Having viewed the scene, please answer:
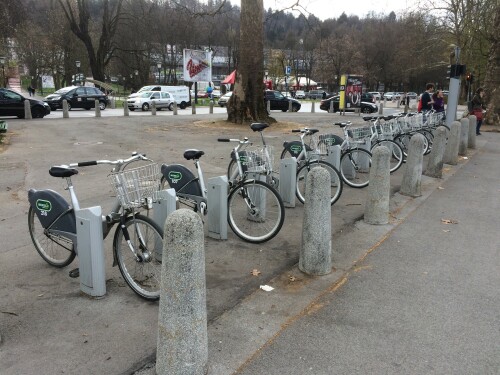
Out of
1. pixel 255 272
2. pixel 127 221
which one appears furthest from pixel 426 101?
pixel 127 221

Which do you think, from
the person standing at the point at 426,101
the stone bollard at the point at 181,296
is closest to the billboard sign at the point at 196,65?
the person standing at the point at 426,101

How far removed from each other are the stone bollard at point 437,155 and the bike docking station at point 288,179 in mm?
4056

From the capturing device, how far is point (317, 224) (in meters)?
4.37

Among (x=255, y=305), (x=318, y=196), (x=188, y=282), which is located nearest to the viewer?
(x=188, y=282)

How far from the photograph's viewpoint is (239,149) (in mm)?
5656

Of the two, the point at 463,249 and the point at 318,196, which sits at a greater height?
the point at 318,196

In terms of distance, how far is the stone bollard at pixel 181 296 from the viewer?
105 inches

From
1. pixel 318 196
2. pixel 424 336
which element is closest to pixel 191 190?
pixel 318 196

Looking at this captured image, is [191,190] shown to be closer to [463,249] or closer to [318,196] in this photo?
[318,196]

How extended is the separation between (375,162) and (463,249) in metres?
1.52

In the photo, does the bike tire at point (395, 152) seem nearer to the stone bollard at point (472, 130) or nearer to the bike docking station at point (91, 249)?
the stone bollard at point (472, 130)

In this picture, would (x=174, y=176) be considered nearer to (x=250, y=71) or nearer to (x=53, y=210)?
(x=53, y=210)

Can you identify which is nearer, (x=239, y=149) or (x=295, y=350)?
(x=295, y=350)

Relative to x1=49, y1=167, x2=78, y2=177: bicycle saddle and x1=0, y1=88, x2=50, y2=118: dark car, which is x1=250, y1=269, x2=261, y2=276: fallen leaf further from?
x1=0, y1=88, x2=50, y2=118: dark car
